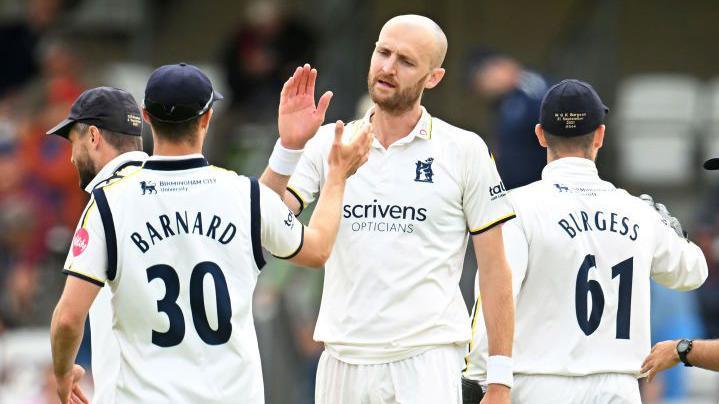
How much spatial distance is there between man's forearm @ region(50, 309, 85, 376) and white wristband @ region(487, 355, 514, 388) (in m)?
1.76

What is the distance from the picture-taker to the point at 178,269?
5.62m

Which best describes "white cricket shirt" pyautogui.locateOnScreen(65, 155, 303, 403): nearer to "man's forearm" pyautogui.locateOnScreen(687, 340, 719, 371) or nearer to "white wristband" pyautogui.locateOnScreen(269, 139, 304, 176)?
"white wristband" pyautogui.locateOnScreen(269, 139, 304, 176)

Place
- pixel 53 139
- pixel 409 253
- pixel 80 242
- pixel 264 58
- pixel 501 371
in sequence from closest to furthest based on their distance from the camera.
Answer: pixel 80 242 → pixel 501 371 → pixel 409 253 → pixel 53 139 → pixel 264 58

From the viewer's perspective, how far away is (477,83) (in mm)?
13031

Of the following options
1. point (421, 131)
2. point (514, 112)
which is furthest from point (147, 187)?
point (514, 112)

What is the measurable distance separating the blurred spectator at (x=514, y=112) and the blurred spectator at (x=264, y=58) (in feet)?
8.47

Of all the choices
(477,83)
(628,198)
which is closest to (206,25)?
(477,83)

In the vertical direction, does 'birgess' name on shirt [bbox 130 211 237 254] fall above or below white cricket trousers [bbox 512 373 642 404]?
above

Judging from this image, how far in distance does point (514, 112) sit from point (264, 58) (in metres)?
3.39

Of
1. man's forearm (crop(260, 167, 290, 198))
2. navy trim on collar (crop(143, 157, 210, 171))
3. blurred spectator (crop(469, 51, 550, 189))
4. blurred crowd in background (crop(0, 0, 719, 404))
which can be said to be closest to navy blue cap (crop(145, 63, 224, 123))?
navy trim on collar (crop(143, 157, 210, 171))

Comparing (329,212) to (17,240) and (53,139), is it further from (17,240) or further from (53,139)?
(17,240)

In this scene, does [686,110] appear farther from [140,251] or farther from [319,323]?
[140,251]

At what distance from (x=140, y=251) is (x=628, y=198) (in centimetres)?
239

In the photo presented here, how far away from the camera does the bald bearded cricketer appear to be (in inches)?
255
